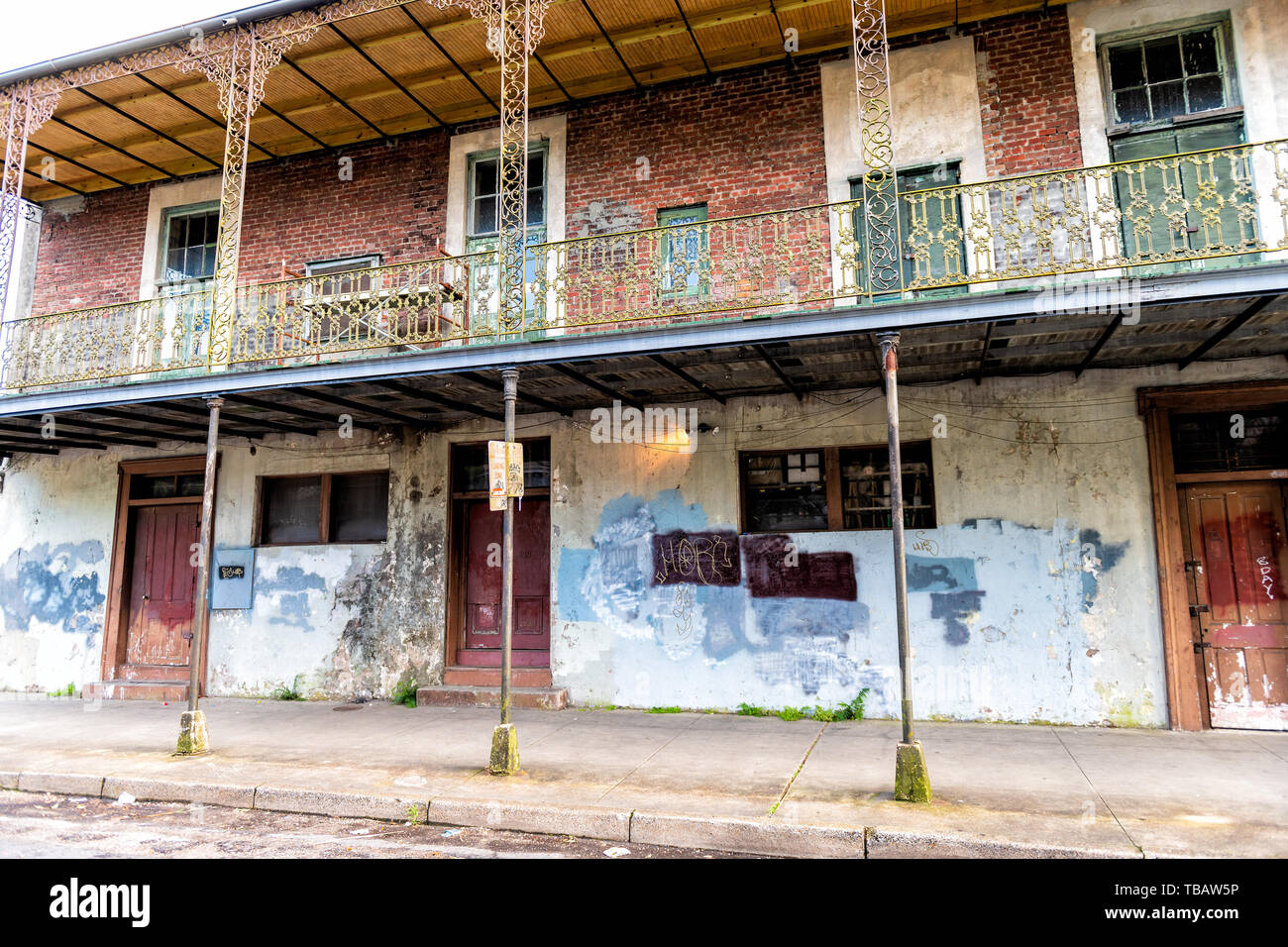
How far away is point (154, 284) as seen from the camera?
11.5 metres

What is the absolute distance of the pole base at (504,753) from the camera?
20.8 feet

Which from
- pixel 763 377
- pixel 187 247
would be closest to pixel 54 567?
pixel 187 247

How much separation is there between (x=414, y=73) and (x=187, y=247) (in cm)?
Answer: 458

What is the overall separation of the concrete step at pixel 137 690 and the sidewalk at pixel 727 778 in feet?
4.88

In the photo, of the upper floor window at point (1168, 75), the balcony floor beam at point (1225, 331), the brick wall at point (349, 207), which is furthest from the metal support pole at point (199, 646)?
the upper floor window at point (1168, 75)

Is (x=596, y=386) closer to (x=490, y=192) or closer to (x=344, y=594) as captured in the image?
(x=490, y=192)

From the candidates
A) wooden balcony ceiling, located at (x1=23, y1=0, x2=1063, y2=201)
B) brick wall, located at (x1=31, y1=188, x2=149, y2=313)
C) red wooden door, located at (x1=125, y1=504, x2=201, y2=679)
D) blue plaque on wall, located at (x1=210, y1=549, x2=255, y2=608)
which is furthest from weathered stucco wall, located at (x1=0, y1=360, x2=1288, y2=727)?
wooden balcony ceiling, located at (x1=23, y1=0, x2=1063, y2=201)

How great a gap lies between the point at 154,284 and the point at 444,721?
7.79 metres

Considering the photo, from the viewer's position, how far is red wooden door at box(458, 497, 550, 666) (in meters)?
9.82

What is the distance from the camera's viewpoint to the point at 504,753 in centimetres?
635

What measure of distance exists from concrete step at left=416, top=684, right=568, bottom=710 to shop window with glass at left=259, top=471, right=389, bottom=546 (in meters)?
→ 2.12

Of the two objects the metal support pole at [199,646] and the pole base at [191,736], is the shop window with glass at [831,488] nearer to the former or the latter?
the metal support pole at [199,646]

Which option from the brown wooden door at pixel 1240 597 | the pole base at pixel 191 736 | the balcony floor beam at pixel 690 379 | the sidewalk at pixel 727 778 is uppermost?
the balcony floor beam at pixel 690 379
